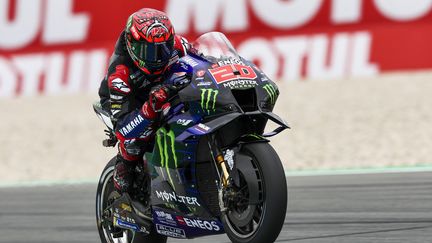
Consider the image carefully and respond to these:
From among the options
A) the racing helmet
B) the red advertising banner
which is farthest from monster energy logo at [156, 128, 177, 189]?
the red advertising banner

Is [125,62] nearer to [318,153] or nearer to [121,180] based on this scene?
[121,180]

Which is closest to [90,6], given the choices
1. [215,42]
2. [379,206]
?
[379,206]

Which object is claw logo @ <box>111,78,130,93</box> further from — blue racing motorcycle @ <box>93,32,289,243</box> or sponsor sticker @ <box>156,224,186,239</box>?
sponsor sticker @ <box>156,224,186,239</box>

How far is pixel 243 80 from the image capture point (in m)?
6.14

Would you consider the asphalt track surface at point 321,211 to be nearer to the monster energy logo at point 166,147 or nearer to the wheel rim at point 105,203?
the wheel rim at point 105,203

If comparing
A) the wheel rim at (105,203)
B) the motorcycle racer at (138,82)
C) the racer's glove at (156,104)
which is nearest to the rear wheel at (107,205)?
the wheel rim at (105,203)

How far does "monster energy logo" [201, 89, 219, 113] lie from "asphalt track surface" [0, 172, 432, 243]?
158 centimetres

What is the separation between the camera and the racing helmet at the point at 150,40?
21.5 ft

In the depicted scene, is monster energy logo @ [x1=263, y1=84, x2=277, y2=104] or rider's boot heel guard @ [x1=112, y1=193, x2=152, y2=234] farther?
rider's boot heel guard @ [x1=112, y1=193, x2=152, y2=234]

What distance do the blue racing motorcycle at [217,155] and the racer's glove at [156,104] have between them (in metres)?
0.05

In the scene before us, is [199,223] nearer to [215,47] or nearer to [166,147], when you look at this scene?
[166,147]

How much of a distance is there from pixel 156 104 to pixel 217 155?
0.64 m

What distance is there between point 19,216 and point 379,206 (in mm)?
3680

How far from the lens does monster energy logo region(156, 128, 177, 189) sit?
21.3 feet
